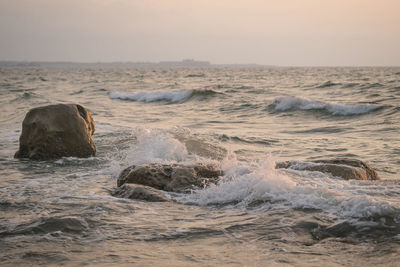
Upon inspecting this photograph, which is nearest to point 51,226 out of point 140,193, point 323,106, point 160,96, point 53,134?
point 140,193

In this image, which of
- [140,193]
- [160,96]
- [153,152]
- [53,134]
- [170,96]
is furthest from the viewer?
[160,96]

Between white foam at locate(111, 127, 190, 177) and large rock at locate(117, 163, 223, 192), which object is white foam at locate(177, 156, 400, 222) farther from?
white foam at locate(111, 127, 190, 177)

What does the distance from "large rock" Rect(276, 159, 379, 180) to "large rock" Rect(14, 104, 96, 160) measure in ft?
11.3

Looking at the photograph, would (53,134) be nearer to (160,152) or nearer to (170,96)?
(160,152)

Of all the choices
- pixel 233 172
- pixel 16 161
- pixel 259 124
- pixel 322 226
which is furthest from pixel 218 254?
pixel 259 124

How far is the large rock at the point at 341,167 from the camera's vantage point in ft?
19.0

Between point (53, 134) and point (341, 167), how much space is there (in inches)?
181


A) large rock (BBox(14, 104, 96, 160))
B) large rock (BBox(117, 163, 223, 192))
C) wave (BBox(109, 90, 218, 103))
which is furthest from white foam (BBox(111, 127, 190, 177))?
wave (BBox(109, 90, 218, 103))

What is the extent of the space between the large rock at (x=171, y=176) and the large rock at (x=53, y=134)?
2237mm

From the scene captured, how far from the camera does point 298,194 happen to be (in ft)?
15.0

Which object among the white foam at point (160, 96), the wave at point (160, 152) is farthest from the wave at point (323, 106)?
the wave at point (160, 152)

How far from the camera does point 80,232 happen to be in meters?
3.69

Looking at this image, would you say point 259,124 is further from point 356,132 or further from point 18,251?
point 18,251

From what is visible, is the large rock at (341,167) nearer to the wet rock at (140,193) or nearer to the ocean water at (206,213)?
the ocean water at (206,213)
